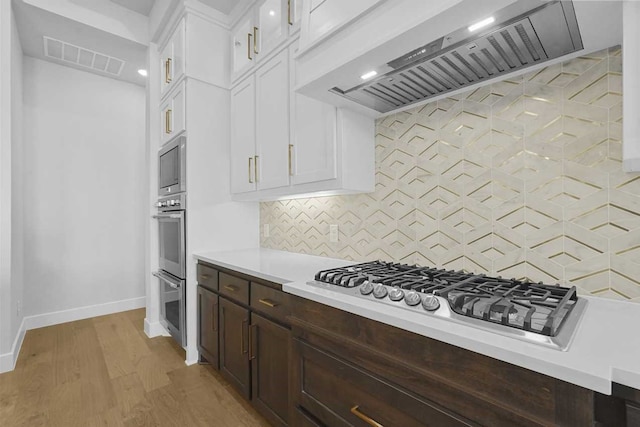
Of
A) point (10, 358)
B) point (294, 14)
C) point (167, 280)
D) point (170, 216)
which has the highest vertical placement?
point (294, 14)

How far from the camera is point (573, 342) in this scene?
733mm

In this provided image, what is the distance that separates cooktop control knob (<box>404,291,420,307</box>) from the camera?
991 mm

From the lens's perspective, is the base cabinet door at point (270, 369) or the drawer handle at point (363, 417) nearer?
the drawer handle at point (363, 417)

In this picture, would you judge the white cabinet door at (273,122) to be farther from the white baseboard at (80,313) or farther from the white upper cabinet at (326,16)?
the white baseboard at (80,313)

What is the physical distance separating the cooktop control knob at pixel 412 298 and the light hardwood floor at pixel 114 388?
1.32 metres

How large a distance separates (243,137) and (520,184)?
1883 mm

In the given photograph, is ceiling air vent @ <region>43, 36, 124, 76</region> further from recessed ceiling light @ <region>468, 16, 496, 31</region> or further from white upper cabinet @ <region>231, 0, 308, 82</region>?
recessed ceiling light @ <region>468, 16, 496, 31</region>

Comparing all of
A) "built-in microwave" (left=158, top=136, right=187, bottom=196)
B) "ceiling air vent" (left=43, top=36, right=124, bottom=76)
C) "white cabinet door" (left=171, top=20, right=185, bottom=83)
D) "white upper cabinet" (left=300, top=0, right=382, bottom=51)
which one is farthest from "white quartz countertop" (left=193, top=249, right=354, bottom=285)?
"ceiling air vent" (left=43, top=36, right=124, bottom=76)

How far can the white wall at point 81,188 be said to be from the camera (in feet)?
10.9

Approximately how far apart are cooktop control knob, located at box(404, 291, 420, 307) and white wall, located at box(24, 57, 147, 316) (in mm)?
3891

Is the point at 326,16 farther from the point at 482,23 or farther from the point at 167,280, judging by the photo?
the point at 167,280

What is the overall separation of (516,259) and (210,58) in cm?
258

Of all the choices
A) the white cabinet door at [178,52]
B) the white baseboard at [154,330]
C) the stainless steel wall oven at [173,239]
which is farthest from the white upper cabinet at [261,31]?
the white baseboard at [154,330]

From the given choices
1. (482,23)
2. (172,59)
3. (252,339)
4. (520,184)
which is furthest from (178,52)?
Result: (520,184)
